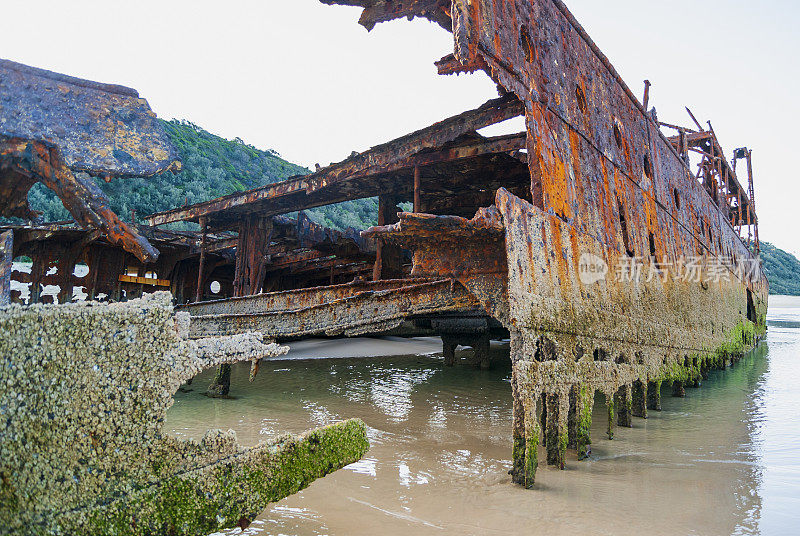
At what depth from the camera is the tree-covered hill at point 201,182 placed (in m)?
29.0

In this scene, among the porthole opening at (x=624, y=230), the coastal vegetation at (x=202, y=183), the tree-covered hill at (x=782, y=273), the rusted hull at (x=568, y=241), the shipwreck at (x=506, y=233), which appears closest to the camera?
the shipwreck at (x=506, y=233)

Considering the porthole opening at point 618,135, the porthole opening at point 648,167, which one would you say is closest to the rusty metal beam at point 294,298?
the porthole opening at point 618,135

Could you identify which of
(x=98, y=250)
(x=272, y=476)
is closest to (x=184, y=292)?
(x=98, y=250)

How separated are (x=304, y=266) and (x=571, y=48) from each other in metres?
11.4

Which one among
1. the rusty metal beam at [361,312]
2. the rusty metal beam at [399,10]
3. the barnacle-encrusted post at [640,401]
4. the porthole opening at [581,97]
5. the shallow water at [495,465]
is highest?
the rusty metal beam at [399,10]

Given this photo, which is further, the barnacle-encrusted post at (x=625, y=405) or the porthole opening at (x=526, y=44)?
the barnacle-encrusted post at (x=625, y=405)

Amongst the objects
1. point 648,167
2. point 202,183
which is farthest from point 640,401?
point 202,183

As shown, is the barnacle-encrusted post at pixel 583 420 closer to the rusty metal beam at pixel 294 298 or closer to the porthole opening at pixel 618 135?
the rusty metal beam at pixel 294 298

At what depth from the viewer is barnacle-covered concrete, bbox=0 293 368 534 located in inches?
64.6

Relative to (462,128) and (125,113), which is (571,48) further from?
(125,113)

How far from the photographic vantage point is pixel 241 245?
1128 cm

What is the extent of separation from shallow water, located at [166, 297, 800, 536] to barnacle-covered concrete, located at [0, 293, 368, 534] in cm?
106

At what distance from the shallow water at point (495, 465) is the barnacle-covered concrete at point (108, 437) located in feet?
3.49

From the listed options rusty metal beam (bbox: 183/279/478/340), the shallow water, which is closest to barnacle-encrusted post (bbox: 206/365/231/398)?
the shallow water
